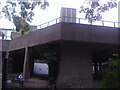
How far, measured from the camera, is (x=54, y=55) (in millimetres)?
20672

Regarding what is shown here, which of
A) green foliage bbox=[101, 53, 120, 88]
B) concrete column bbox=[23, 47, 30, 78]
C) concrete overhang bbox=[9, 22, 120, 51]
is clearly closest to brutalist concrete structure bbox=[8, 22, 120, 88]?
concrete overhang bbox=[9, 22, 120, 51]

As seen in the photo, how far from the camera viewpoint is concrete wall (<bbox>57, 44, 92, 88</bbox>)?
66.5 feet

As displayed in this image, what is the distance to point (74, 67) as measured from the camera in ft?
68.0

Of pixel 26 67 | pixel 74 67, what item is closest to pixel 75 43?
pixel 74 67

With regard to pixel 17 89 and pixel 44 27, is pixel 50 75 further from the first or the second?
pixel 17 89

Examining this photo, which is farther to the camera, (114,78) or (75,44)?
(75,44)

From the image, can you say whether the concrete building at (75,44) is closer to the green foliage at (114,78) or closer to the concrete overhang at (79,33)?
the concrete overhang at (79,33)

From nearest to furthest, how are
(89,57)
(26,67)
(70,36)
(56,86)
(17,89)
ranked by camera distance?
(17,89)
(70,36)
(56,86)
(89,57)
(26,67)

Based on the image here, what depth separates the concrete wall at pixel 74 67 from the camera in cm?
2026

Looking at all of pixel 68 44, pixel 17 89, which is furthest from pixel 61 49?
pixel 17 89

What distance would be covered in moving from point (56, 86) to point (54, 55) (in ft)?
7.92

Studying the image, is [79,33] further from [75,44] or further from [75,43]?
[75,44]

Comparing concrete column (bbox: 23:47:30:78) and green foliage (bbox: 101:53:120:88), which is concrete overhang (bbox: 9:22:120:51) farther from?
green foliage (bbox: 101:53:120:88)

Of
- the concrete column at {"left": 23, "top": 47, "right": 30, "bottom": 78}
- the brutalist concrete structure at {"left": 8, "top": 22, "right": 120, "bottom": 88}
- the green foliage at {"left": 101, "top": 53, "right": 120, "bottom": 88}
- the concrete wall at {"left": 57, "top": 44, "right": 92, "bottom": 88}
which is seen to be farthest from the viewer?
the concrete column at {"left": 23, "top": 47, "right": 30, "bottom": 78}
